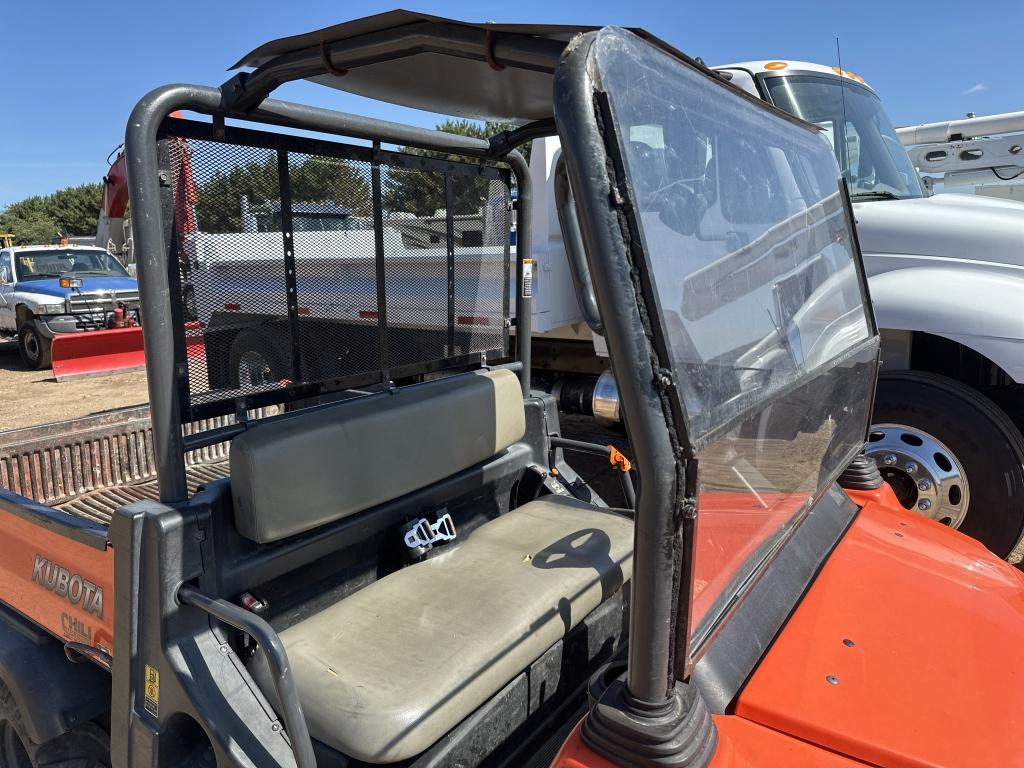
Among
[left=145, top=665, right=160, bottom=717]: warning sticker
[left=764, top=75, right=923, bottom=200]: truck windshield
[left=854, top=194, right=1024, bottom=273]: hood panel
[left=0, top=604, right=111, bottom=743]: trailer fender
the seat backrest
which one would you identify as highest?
[left=764, top=75, right=923, bottom=200]: truck windshield

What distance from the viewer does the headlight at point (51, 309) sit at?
1100cm

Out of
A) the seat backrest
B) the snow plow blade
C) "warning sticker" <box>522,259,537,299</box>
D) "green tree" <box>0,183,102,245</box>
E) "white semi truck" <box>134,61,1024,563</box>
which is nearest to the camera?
"white semi truck" <box>134,61,1024,563</box>

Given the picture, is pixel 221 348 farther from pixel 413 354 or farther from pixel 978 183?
pixel 978 183

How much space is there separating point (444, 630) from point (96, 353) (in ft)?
33.3

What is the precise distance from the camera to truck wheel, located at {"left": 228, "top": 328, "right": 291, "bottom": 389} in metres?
1.91

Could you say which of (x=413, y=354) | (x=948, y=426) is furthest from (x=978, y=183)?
(x=413, y=354)

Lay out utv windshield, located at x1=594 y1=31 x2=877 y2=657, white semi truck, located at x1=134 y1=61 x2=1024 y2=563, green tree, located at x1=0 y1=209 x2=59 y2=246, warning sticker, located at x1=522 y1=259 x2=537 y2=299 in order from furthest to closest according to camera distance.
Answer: green tree, located at x1=0 y1=209 x2=59 y2=246
warning sticker, located at x1=522 y1=259 x2=537 y2=299
white semi truck, located at x1=134 y1=61 x2=1024 y2=563
utv windshield, located at x1=594 y1=31 x2=877 y2=657

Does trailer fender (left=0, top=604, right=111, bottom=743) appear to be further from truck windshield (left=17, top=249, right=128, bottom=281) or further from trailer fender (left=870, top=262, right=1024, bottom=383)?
truck windshield (left=17, top=249, right=128, bottom=281)

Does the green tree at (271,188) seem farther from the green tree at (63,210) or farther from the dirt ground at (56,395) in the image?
the green tree at (63,210)

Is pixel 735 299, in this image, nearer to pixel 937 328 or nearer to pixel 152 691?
pixel 152 691

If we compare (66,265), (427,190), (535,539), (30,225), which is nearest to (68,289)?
(66,265)

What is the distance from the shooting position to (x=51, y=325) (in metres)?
10.9

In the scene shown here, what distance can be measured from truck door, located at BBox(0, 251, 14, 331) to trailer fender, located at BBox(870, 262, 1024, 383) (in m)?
12.8

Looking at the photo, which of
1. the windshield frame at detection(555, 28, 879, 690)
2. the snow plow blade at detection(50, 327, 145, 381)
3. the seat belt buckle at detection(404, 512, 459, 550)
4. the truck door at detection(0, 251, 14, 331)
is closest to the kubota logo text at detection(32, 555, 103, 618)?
the seat belt buckle at detection(404, 512, 459, 550)
